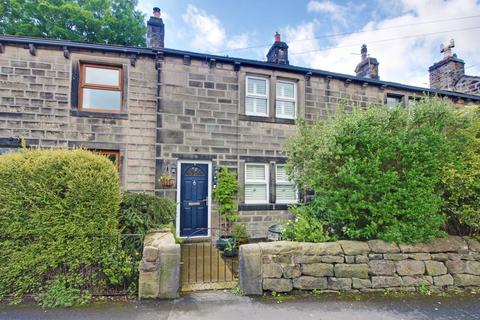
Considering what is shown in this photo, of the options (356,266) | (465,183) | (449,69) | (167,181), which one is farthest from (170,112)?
(449,69)

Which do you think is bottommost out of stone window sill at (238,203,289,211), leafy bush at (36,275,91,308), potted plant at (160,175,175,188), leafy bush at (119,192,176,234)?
Answer: leafy bush at (36,275,91,308)

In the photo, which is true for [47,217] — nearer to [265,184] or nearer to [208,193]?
[208,193]

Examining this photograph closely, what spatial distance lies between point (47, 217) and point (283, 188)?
22.3 feet

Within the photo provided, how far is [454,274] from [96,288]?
608 cm

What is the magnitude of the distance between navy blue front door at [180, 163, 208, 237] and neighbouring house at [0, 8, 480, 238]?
1.2 inches

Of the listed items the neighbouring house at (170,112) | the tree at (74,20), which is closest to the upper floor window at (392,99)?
the neighbouring house at (170,112)

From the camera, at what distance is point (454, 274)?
4.44 metres

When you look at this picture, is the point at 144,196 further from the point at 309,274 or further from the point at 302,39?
the point at 302,39

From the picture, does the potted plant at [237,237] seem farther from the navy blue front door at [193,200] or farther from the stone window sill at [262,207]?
the navy blue front door at [193,200]

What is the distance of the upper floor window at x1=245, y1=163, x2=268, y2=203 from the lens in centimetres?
854

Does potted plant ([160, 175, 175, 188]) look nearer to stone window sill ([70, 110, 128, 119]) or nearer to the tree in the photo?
stone window sill ([70, 110, 128, 119])

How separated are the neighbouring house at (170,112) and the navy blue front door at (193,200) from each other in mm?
31

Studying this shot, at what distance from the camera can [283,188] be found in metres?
8.92

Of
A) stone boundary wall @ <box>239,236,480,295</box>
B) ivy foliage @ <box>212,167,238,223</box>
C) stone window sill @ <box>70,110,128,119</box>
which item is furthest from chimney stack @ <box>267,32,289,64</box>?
stone boundary wall @ <box>239,236,480,295</box>
